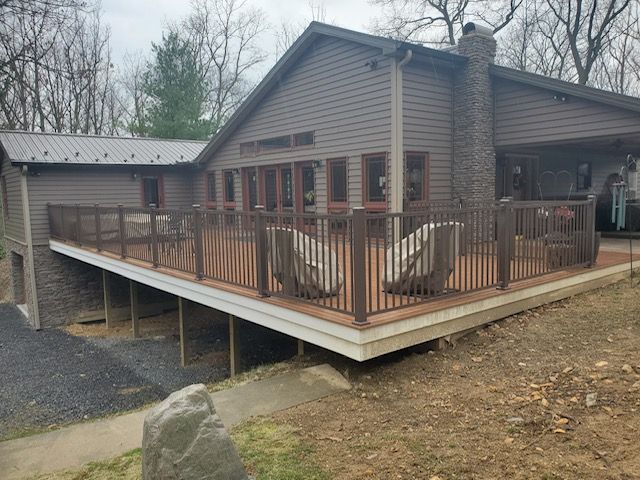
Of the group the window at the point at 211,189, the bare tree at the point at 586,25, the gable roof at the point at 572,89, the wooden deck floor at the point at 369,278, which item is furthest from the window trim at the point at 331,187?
the bare tree at the point at 586,25

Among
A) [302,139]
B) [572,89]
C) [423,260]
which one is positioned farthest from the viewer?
[302,139]

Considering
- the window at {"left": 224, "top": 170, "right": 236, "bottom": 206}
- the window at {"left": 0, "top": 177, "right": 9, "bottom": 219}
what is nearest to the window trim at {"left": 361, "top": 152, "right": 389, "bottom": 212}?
the window at {"left": 224, "top": 170, "right": 236, "bottom": 206}

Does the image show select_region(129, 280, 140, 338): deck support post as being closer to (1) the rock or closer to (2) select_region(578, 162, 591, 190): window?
(1) the rock

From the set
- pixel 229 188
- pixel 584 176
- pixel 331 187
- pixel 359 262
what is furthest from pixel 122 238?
pixel 584 176

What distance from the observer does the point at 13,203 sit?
1422 cm

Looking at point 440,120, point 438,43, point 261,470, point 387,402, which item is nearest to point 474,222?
point 387,402

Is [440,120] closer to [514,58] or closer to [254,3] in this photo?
[514,58]

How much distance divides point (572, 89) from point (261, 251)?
20.6 ft

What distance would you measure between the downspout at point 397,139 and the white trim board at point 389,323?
11.1ft

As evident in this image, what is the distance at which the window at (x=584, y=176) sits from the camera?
1362 centimetres

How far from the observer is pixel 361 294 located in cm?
403

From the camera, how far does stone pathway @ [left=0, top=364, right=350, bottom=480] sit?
3262mm

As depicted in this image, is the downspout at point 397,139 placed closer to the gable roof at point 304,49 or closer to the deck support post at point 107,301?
the gable roof at point 304,49

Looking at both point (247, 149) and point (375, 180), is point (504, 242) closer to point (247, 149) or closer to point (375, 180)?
point (375, 180)
